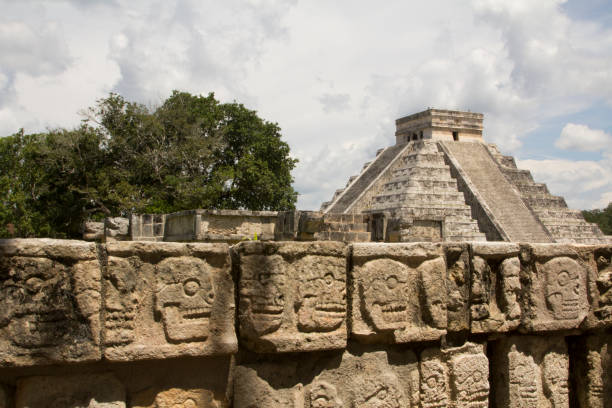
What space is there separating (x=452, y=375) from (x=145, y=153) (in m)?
21.9

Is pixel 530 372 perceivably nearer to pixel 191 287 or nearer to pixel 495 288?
pixel 495 288

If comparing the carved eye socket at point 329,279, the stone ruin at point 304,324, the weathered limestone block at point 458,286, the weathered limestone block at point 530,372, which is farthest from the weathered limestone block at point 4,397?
the weathered limestone block at point 530,372

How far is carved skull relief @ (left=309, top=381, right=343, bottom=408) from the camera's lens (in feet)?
8.31

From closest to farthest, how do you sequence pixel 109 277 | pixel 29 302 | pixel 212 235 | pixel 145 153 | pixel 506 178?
pixel 29 302 < pixel 109 277 < pixel 212 235 < pixel 145 153 < pixel 506 178

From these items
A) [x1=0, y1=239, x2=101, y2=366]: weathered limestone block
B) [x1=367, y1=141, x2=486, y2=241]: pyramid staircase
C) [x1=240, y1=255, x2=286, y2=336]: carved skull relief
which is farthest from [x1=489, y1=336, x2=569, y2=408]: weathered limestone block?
[x1=367, y1=141, x2=486, y2=241]: pyramid staircase

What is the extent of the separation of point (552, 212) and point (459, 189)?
15.7 ft

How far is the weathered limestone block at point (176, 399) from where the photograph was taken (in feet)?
7.65

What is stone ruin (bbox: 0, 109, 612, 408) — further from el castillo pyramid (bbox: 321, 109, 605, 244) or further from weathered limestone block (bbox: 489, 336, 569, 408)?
el castillo pyramid (bbox: 321, 109, 605, 244)

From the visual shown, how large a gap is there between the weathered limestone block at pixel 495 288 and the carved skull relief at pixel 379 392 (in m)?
0.53

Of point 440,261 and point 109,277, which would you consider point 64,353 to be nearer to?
point 109,277

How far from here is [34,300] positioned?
203cm

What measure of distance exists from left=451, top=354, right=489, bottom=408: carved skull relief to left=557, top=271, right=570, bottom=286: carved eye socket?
612 millimetres

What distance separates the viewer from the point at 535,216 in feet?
91.5

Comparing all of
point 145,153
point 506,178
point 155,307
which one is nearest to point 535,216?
point 506,178
